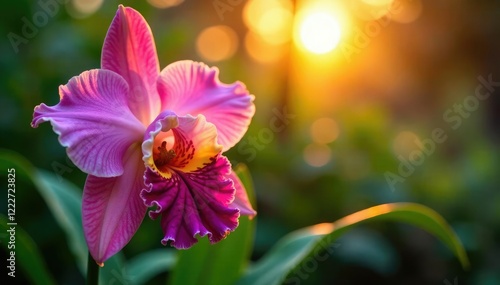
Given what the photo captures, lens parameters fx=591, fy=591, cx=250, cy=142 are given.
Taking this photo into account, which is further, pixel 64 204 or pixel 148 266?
pixel 148 266

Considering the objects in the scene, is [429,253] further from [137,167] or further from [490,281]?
[137,167]

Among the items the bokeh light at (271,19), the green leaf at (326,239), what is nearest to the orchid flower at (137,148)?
the green leaf at (326,239)

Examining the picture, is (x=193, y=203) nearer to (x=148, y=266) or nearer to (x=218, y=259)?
(x=218, y=259)

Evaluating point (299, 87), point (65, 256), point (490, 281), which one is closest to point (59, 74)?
point (65, 256)

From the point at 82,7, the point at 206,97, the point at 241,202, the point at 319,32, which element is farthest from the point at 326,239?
the point at 319,32

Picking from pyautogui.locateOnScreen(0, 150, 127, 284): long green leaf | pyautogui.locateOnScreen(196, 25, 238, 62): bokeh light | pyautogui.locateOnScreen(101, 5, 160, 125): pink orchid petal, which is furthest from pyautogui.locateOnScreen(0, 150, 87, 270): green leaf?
pyautogui.locateOnScreen(196, 25, 238, 62): bokeh light

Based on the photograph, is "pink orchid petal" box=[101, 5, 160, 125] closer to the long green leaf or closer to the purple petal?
the purple petal
